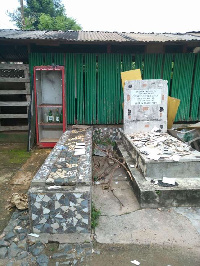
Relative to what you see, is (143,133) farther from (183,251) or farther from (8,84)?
(8,84)

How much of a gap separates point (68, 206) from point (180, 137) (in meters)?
4.48

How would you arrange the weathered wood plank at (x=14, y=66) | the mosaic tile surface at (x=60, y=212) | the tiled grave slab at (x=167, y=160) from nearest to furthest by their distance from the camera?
the mosaic tile surface at (x=60, y=212)
the tiled grave slab at (x=167, y=160)
the weathered wood plank at (x=14, y=66)

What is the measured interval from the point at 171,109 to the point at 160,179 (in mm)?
3448

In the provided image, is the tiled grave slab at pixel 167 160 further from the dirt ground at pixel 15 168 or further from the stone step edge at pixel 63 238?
the dirt ground at pixel 15 168

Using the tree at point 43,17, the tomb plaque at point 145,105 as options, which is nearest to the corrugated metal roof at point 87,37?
the tomb plaque at point 145,105

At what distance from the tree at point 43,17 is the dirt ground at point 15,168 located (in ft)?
47.4

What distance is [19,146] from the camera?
26.2ft

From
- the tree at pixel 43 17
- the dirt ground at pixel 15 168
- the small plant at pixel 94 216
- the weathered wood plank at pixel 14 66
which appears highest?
the tree at pixel 43 17

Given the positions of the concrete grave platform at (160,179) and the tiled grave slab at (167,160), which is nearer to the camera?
the concrete grave platform at (160,179)

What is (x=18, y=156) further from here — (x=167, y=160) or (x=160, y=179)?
(x=167, y=160)

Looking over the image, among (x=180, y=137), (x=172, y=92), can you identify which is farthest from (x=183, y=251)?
(x=172, y=92)

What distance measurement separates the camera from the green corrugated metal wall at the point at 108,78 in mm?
7566

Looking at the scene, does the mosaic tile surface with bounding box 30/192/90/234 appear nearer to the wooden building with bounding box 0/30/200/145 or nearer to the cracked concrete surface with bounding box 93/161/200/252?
the cracked concrete surface with bounding box 93/161/200/252

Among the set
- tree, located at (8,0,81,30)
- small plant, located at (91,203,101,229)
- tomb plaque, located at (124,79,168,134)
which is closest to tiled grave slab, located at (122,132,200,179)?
small plant, located at (91,203,101,229)
